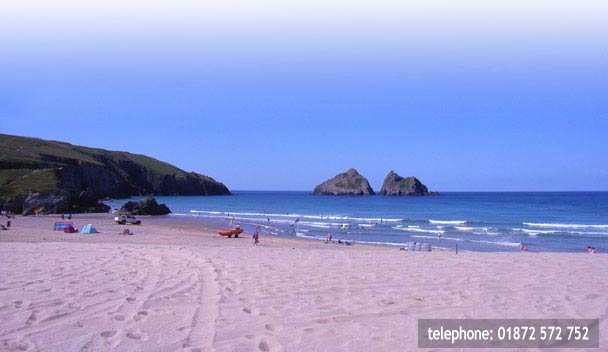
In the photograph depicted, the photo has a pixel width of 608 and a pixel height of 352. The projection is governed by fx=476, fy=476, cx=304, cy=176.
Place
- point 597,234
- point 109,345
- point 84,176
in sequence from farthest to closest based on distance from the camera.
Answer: point 84,176 → point 597,234 → point 109,345

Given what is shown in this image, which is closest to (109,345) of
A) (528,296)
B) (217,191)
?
(528,296)

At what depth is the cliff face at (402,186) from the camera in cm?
18250

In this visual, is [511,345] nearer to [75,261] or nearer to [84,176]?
[75,261]

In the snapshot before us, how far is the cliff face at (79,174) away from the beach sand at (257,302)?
55.7m

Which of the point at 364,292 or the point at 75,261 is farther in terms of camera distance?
the point at 75,261

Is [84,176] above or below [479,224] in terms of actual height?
above

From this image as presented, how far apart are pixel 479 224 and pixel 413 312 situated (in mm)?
50177

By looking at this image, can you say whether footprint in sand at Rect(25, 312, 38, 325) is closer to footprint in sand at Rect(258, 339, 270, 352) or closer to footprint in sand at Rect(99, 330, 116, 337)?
footprint in sand at Rect(99, 330, 116, 337)

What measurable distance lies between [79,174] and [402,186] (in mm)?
120298

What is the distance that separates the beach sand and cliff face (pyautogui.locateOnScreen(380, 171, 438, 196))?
17513 cm

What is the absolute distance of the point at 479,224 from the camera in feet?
173

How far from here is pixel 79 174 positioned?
105 meters

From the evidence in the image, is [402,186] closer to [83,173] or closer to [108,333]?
[83,173]

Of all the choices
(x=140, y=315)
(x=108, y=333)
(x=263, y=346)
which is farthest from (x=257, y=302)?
(x=108, y=333)
